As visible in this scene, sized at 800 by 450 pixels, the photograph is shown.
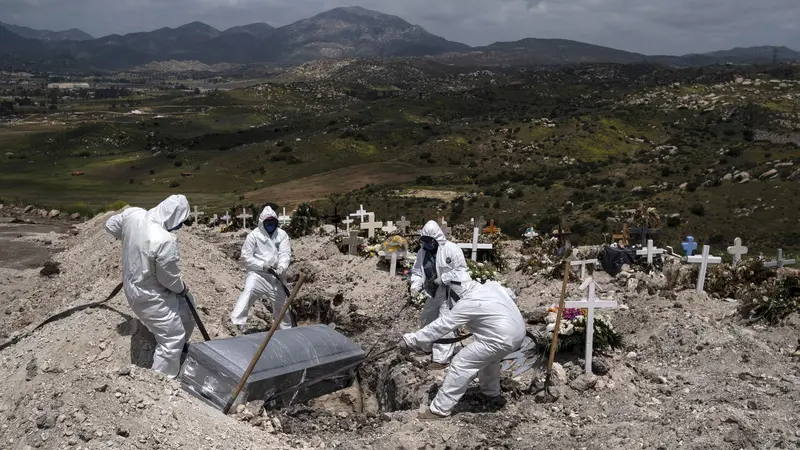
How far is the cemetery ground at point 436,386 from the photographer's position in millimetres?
6301

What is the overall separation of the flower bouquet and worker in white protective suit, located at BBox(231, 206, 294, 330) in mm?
4462

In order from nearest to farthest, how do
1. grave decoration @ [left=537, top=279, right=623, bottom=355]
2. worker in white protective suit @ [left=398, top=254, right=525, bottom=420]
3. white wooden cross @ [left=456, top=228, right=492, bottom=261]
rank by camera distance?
worker in white protective suit @ [left=398, top=254, right=525, bottom=420]
grave decoration @ [left=537, top=279, right=623, bottom=355]
white wooden cross @ [left=456, top=228, right=492, bottom=261]

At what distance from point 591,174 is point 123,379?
3987cm

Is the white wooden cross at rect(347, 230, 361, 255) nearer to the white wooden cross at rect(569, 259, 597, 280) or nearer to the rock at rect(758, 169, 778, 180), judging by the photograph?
the white wooden cross at rect(569, 259, 597, 280)

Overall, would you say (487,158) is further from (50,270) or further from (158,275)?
(158,275)

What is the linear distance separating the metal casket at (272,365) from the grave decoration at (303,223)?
34.7 ft

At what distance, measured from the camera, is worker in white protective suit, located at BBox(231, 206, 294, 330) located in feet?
35.8

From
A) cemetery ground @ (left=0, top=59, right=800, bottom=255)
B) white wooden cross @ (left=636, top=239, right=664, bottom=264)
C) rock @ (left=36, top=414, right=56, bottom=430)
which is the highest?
rock @ (left=36, top=414, right=56, bottom=430)

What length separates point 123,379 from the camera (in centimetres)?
673

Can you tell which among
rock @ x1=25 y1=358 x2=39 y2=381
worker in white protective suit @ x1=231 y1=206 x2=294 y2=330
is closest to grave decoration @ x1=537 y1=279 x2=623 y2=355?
worker in white protective suit @ x1=231 y1=206 x2=294 y2=330

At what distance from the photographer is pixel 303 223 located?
65.9ft

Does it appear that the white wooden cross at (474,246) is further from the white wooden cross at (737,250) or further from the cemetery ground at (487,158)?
the cemetery ground at (487,158)

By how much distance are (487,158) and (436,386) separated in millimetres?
52660

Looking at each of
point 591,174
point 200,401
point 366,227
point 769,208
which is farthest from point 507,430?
point 591,174
